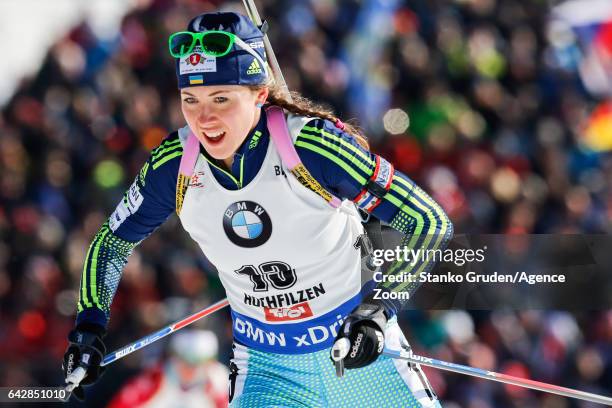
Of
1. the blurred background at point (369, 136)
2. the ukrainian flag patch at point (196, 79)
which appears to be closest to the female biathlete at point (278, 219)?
the ukrainian flag patch at point (196, 79)

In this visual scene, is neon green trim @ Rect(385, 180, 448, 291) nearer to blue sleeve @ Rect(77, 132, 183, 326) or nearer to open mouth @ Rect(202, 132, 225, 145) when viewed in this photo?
open mouth @ Rect(202, 132, 225, 145)

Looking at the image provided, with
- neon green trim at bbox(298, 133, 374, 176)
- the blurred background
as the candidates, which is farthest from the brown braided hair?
the blurred background

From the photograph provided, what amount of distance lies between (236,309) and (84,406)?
8.22 feet

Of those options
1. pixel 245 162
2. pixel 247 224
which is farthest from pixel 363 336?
pixel 245 162

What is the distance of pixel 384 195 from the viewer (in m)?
3.25

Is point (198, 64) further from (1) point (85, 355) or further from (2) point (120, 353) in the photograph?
(2) point (120, 353)

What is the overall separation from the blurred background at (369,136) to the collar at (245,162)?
2490mm

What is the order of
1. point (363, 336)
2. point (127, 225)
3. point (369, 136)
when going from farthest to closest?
point (369, 136), point (127, 225), point (363, 336)

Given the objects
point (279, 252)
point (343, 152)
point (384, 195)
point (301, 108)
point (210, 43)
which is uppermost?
point (210, 43)

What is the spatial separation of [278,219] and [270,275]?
0.21m

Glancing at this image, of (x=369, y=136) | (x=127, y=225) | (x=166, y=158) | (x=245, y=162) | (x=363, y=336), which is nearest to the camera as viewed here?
(x=363, y=336)

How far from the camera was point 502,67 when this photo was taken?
6578mm

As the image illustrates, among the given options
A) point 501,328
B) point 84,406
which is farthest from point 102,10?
point 501,328

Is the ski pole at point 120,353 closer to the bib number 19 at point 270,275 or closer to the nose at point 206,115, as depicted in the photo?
the bib number 19 at point 270,275
